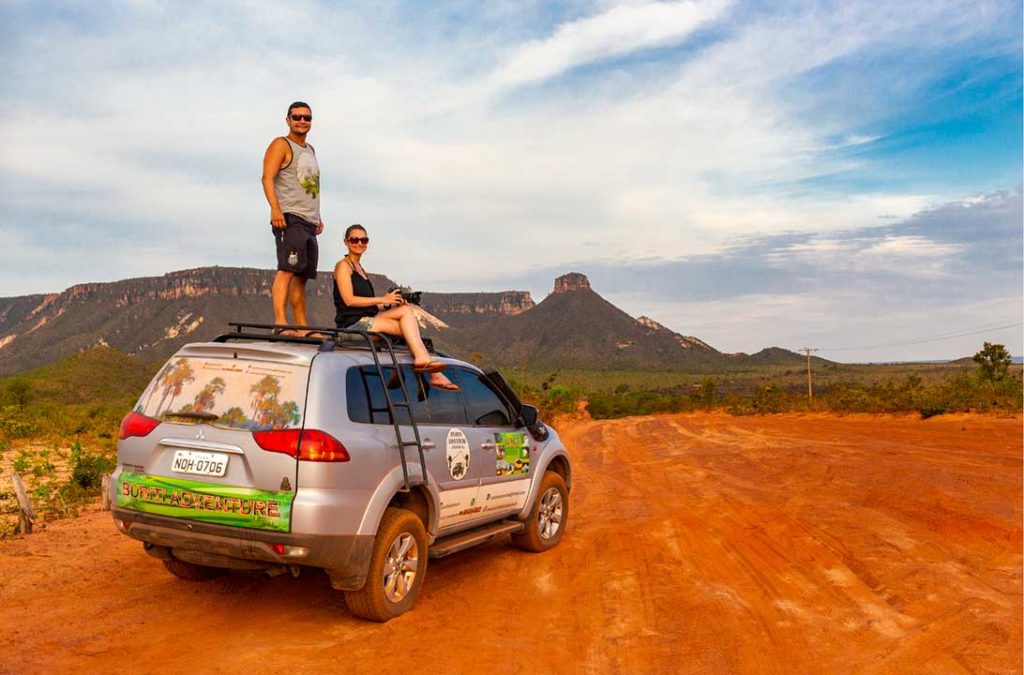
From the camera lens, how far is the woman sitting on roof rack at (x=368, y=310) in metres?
6.20

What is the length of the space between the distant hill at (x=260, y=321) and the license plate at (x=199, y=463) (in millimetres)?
77493

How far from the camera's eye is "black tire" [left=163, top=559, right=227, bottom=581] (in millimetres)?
6016

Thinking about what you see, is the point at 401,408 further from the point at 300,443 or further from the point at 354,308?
the point at 354,308

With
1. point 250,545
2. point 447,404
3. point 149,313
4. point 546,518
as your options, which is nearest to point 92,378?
point 546,518

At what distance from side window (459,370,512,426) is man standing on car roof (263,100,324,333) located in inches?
67.9

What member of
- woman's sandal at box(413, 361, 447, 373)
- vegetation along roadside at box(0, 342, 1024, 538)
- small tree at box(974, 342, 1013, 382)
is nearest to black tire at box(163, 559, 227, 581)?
woman's sandal at box(413, 361, 447, 373)

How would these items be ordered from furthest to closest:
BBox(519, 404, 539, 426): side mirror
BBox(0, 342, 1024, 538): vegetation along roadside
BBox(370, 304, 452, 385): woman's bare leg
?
BBox(0, 342, 1024, 538): vegetation along roadside
BBox(519, 404, 539, 426): side mirror
BBox(370, 304, 452, 385): woman's bare leg

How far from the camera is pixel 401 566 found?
212 inches

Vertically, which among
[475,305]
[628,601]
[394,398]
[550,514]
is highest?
[475,305]

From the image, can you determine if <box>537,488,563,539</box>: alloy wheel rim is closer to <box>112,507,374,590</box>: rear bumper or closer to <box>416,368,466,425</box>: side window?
<box>416,368,466,425</box>: side window

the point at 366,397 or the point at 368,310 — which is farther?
the point at 368,310

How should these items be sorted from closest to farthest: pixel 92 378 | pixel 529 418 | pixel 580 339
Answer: pixel 529 418 < pixel 92 378 < pixel 580 339

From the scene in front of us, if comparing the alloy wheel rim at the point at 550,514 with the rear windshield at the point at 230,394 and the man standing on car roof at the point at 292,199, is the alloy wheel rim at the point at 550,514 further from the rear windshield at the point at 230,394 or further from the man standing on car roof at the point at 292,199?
the rear windshield at the point at 230,394

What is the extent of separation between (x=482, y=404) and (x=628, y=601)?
2.04m
